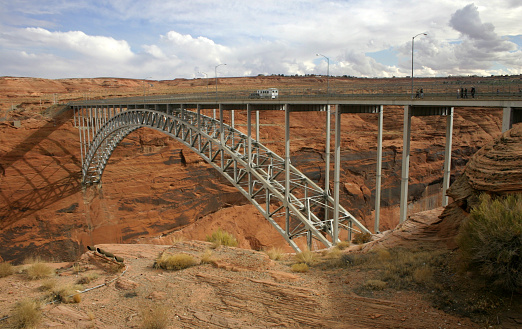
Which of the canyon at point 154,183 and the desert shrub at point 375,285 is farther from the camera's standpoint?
the canyon at point 154,183

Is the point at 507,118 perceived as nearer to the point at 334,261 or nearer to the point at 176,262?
the point at 334,261

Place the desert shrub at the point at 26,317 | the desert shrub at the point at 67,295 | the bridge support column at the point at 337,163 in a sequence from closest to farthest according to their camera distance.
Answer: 1. the desert shrub at the point at 26,317
2. the desert shrub at the point at 67,295
3. the bridge support column at the point at 337,163

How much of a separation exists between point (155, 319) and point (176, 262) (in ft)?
13.1

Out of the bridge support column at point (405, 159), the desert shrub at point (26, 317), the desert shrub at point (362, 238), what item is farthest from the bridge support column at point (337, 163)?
the desert shrub at point (26, 317)

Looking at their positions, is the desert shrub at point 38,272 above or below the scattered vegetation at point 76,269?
above

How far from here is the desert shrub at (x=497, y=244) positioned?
6875 millimetres

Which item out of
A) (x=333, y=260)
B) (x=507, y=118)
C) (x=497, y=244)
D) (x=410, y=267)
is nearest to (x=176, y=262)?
(x=333, y=260)

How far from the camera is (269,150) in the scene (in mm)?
22484

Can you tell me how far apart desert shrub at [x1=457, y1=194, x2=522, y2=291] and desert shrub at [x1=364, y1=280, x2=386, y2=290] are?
1804mm

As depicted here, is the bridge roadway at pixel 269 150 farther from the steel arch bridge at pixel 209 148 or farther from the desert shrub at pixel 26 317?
the desert shrub at pixel 26 317

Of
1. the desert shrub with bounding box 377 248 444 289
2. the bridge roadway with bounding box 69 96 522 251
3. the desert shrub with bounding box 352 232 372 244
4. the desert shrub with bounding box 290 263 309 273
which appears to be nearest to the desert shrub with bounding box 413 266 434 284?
the desert shrub with bounding box 377 248 444 289

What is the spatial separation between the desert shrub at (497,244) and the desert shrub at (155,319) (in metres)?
6.48

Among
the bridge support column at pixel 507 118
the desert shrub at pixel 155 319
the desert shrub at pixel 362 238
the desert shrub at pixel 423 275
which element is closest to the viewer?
the desert shrub at pixel 155 319

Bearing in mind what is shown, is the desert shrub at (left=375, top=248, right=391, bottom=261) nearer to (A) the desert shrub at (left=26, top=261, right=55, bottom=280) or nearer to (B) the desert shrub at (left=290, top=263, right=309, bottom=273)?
(B) the desert shrub at (left=290, top=263, right=309, bottom=273)
